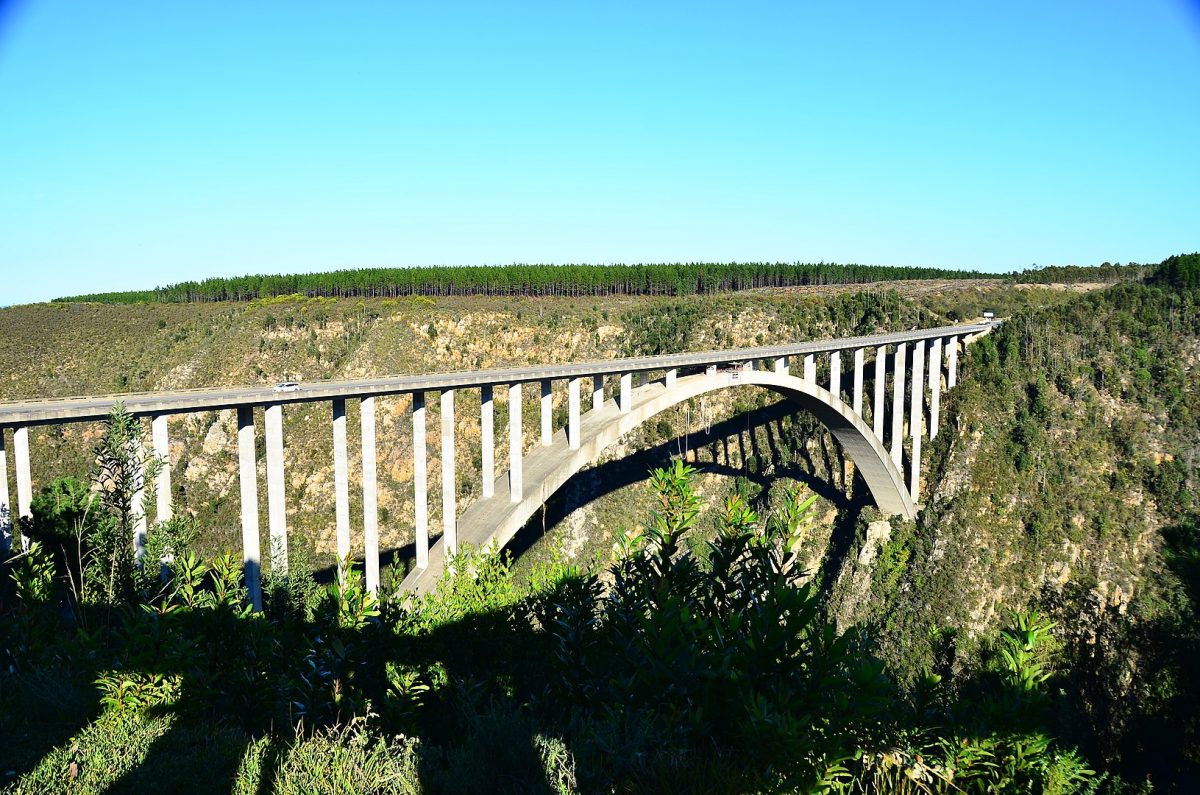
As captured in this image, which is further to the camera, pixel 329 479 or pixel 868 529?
pixel 329 479

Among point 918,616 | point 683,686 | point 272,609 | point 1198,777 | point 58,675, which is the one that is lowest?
point 918,616

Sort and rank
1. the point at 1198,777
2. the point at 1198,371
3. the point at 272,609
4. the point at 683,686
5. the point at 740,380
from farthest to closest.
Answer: the point at 1198,371, the point at 740,380, the point at 1198,777, the point at 272,609, the point at 683,686

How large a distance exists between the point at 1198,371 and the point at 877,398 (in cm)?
2227

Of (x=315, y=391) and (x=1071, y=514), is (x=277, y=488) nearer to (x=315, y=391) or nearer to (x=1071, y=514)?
(x=315, y=391)

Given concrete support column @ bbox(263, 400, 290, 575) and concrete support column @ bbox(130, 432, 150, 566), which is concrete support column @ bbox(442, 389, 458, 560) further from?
concrete support column @ bbox(130, 432, 150, 566)

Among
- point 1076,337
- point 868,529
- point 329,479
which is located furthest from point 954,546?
point 329,479

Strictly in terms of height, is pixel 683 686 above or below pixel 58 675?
above

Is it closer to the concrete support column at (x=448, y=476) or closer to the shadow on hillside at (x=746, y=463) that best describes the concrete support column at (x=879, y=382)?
the shadow on hillside at (x=746, y=463)

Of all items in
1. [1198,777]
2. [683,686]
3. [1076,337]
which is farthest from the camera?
[1076,337]

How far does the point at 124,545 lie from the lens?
10.5 meters

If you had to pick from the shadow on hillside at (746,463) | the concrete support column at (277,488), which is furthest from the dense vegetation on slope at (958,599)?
the concrete support column at (277,488)

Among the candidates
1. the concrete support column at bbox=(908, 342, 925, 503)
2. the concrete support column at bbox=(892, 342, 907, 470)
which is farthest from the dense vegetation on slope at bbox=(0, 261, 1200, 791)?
the concrete support column at bbox=(892, 342, 907, 470)

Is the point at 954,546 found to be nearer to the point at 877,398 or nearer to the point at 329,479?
the point at 877,398

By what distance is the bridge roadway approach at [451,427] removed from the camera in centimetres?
1537
